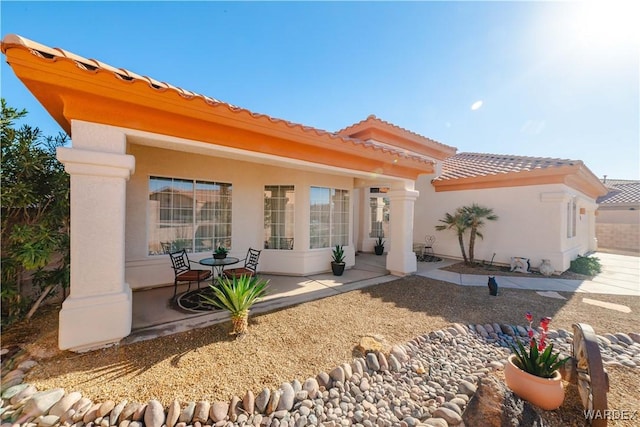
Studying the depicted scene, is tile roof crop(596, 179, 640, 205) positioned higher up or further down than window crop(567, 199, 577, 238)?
higher up

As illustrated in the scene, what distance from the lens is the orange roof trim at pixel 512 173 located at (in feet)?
29.4

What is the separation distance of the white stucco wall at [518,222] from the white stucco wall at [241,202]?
6.20 m

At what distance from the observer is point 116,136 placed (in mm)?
3721

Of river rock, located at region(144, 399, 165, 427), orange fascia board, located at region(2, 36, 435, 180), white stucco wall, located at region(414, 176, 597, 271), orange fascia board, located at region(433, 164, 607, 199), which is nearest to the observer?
river rock, located at region(144, 399, 165, 427)

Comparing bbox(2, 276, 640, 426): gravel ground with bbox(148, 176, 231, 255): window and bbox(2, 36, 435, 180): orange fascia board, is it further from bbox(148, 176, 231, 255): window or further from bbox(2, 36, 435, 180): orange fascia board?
bbox(2, 36, 435, 180): orange fascia board

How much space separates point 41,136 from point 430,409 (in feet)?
25.7

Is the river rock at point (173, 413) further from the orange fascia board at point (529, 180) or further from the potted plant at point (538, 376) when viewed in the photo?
the orange fascia board at point (529, 180)

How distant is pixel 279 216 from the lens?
27.2ft

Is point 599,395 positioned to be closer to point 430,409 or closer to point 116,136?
point 430,409

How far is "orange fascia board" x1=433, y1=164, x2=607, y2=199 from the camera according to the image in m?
8.85

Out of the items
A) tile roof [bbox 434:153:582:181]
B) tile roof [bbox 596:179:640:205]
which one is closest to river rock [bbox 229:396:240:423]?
tile roof [bbox 434:153:582:181]

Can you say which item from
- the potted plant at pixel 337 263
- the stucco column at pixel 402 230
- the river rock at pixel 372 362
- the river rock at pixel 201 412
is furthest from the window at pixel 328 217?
the river rock at pixel 201 412

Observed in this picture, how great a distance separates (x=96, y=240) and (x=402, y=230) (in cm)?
784

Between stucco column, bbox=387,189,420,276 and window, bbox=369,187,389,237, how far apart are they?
5071mm
